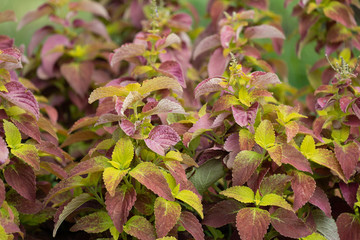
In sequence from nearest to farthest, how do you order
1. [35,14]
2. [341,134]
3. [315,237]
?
[315,237], [341,134], [35,14]

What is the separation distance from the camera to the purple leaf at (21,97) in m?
1.07

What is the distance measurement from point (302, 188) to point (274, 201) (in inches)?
2.9

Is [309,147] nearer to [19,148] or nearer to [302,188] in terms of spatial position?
[302,188]

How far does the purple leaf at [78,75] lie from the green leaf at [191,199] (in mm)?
773

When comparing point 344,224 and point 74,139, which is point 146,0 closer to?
point 74,139

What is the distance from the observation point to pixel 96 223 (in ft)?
3.38

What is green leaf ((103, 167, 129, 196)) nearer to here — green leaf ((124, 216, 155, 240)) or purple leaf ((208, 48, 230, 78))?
green leaf ((124, 216, 155, 240))

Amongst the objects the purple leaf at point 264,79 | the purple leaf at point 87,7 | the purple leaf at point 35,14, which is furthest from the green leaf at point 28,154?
the purple leaf at point 87,7

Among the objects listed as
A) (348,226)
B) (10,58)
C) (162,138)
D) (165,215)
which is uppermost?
(10,58)

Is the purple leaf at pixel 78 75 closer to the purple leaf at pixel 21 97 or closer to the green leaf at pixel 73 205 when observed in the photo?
the purple leaf at pixel 21 97

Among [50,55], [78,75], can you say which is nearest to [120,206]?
[78,75]

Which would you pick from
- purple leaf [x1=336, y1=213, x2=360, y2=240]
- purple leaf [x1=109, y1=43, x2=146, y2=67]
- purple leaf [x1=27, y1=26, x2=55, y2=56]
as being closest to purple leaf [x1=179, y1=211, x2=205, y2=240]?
purple leaf [x1=336, y1=213, x2=360, y2=240]

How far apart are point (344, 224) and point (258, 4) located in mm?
891

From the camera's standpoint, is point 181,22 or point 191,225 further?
point 181,22
